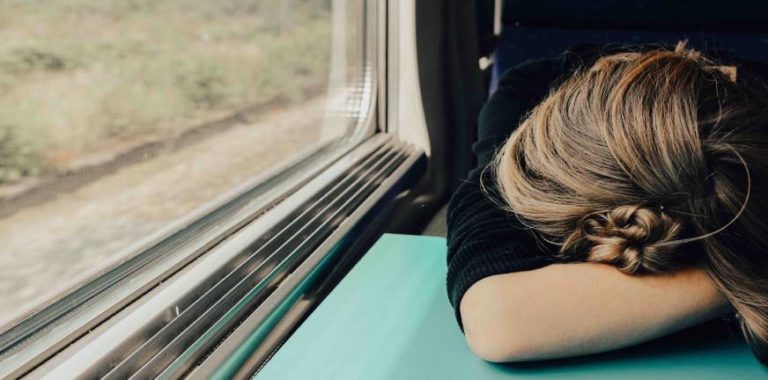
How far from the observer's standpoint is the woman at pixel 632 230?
775 mm

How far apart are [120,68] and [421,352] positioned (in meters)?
0.66

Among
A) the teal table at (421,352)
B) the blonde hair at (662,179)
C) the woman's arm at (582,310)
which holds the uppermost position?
the blonde hair at (662,179)

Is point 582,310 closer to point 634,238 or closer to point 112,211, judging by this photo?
point 634,238

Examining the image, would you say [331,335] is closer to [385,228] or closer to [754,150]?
[754,150]

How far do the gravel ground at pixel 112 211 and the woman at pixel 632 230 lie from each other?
56 cm

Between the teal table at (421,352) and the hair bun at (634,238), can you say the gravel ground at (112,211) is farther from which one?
the hair bun at (634,238)

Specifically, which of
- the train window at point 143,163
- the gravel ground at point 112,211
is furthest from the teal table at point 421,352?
the gravel ground at point 112,211

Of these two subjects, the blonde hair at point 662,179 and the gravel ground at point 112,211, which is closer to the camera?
the blonde hair at point 662,179

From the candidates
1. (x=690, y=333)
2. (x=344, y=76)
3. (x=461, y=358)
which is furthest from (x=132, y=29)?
(x=344, y=76)

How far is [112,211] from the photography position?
110 centimetres

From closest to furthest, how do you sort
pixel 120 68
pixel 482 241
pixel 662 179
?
pixel 662 179 < pixel 482 241 < pixel 120 68

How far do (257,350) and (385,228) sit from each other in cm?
75

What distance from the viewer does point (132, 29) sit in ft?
3.48

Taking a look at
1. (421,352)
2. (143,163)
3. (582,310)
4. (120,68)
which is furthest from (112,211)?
(582,310)
